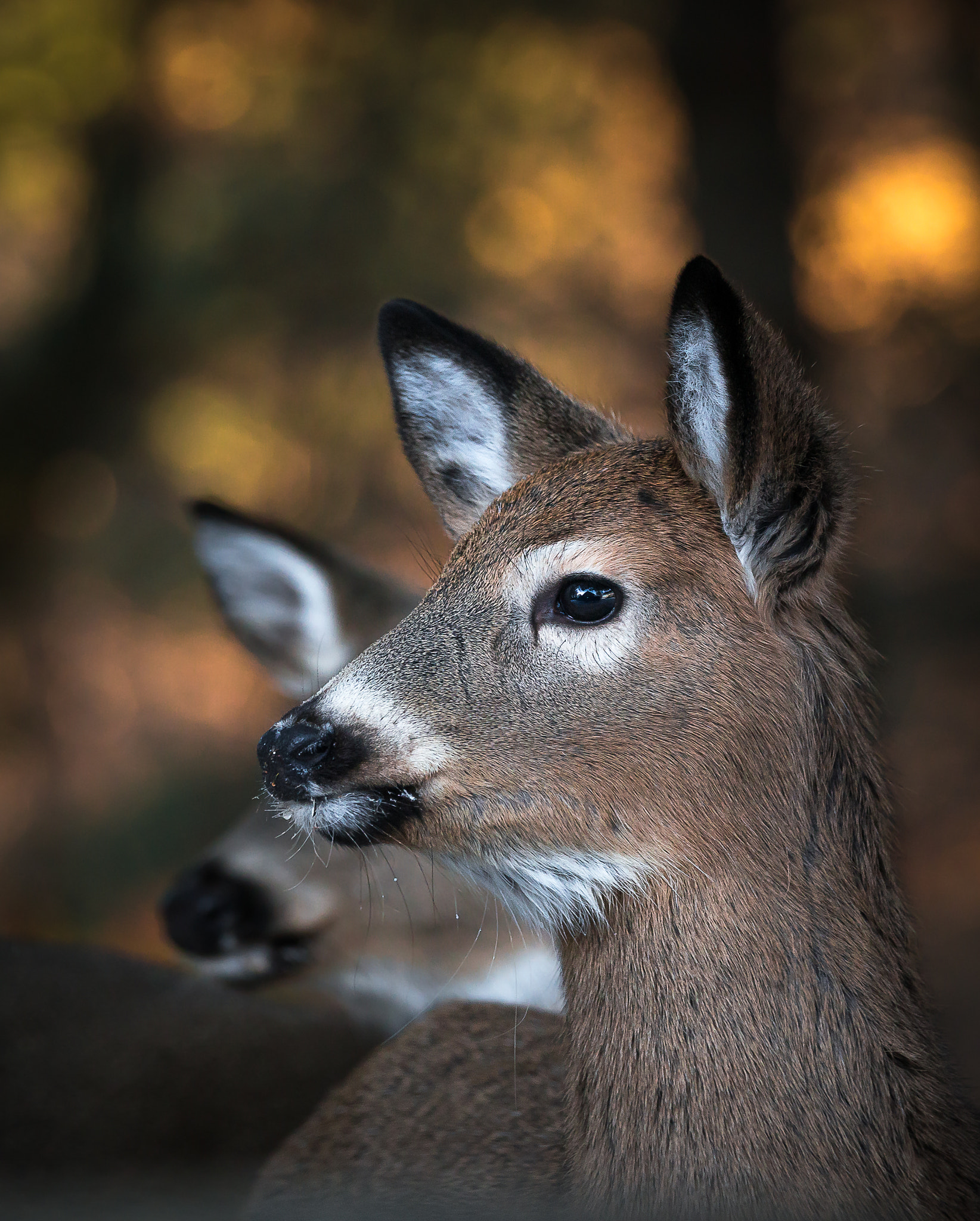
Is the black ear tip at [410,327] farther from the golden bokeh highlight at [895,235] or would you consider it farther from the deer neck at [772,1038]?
the golden bokeh highlight at [895,235]

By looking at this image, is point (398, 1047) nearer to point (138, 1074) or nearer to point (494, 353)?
point (138, 1074)

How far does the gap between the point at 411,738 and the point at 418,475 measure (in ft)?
2.76

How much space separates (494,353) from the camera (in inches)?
88.5

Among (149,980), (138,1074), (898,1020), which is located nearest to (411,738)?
(898,1020)

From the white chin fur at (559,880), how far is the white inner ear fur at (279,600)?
1.50 m

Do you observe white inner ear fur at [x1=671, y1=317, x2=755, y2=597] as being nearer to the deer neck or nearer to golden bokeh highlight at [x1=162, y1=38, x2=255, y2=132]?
the deer neck

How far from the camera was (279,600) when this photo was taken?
342 cm

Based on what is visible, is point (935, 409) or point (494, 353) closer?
point (494, 353)

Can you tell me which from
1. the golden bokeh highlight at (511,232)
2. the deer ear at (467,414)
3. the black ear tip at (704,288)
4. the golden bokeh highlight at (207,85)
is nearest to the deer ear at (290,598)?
the deer ear at (467,414)

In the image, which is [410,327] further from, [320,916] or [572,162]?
[572,162]

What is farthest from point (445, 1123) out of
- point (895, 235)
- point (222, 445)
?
point (222, 445)

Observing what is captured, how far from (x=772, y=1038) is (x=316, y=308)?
17.8 feet

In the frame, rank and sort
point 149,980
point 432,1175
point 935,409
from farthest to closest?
1. point 935,409
2. point 149,980
3. point 432,1175

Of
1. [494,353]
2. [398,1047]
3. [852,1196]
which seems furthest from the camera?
[398,1047]
